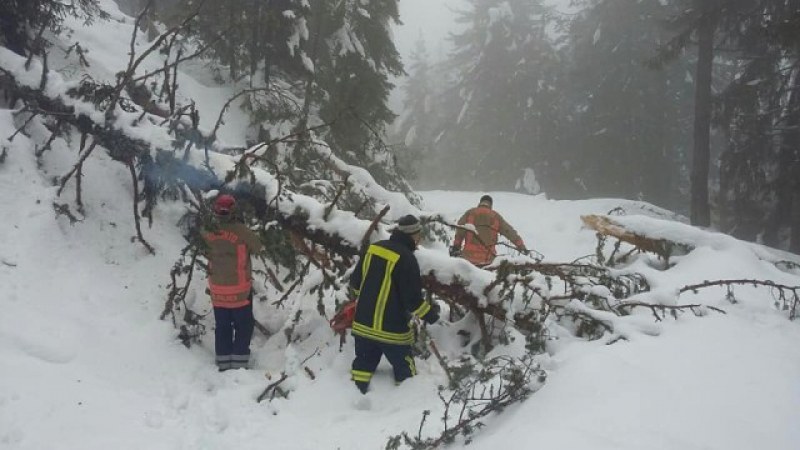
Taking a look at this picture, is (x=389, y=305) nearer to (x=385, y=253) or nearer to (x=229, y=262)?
(x=385, y=253)

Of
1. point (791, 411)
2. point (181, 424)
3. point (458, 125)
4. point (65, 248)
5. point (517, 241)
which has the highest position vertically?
point (458, 125)

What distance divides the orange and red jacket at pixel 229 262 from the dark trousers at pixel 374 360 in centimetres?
143

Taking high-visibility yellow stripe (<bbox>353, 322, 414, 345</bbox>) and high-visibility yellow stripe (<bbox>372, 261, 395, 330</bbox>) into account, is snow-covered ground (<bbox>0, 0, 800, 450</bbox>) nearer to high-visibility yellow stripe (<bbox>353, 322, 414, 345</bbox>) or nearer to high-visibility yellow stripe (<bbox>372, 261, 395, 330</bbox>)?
high-visibility yellow stripe (<bbox>353, 322, 414, 345</bbox>)

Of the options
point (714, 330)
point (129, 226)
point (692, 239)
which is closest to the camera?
point (714, 330)

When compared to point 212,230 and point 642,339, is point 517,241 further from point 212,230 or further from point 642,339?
point 212,230

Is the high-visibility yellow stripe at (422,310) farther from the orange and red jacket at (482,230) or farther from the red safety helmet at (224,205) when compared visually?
the orange and red jacket at (482,230)

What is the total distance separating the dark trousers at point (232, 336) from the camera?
5453mm

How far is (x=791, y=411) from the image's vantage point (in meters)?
3.15

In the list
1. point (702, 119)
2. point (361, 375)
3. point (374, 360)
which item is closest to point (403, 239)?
point (374, 360)

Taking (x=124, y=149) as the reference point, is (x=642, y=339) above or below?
below

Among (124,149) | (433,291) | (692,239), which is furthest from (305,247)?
(692,239)

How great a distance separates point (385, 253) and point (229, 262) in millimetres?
1729

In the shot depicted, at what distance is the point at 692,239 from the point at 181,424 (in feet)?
21.7

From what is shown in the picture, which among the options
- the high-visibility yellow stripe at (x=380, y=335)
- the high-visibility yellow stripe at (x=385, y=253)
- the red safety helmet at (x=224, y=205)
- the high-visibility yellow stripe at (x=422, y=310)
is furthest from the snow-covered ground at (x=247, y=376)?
the red safety helmet at (x=224, y=205)
